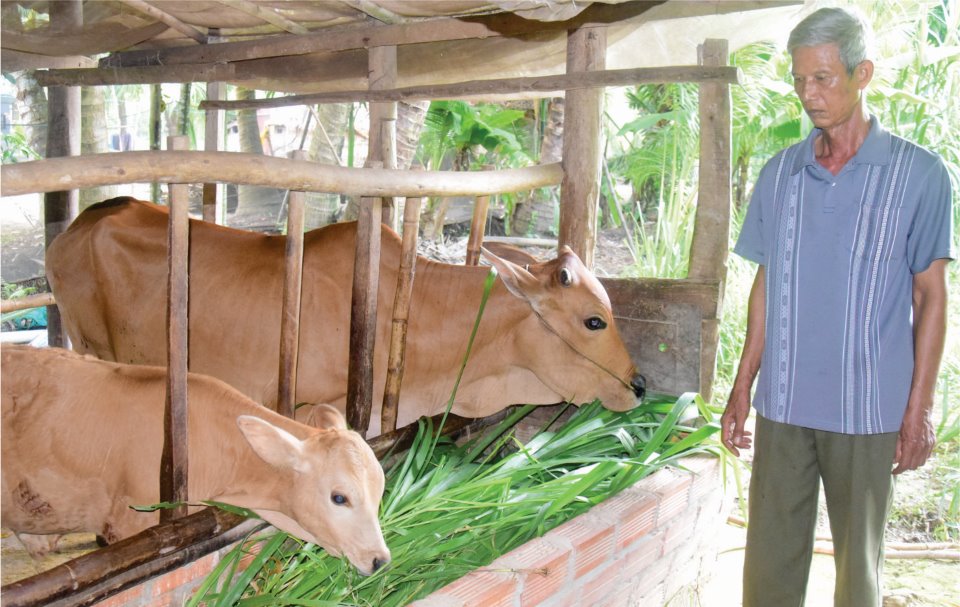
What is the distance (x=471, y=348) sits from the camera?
4.73 metres

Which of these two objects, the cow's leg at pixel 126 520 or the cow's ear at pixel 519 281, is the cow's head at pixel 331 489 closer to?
the cow's leg at pixel 126 520

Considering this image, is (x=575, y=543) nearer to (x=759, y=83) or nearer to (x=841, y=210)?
(x=841, y=210)

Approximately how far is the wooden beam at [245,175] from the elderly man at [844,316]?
1.45 metres

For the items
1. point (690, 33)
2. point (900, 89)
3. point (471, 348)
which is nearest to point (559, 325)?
point (471, 348)

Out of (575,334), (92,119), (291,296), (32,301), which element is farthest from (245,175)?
(92,119)

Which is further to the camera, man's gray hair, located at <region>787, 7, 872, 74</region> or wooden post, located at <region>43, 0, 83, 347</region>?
wooden post, located at <region>43, 0, 83, 347</region>

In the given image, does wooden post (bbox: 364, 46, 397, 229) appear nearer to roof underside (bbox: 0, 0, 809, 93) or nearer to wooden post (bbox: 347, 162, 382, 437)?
roof underside (bbox: 0, 0, 809, 93)

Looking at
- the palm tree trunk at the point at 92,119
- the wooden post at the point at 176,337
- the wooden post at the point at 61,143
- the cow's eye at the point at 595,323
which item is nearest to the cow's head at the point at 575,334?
the cow's eye at the point at 595,323

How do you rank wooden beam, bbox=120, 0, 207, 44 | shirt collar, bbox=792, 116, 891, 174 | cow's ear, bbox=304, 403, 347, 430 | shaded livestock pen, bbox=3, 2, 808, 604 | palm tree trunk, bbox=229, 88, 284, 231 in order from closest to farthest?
shaded livestock pen, bbox=3, 2, 808, 604, shirt collar, bbox=792, 116, 891, 174, cow's ear, bbox=304, 403, 347, 430, wooden beam, bbox=120, 0, 207, 44, palm tree trunk, bbox=229, 88, 284, 231

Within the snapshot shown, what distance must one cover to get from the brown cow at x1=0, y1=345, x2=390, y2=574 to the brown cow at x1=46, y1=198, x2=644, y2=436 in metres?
1.11

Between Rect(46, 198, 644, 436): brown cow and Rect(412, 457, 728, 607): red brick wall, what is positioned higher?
Rect(46, 198, 644, 436): brown cow

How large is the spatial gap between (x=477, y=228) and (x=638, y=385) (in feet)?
4.40

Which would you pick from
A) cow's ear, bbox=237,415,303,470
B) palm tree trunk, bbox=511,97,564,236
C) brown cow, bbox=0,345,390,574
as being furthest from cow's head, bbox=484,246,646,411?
palm tree trunk, bbox=511,97,564,236

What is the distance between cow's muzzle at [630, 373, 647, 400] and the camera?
178 inches
